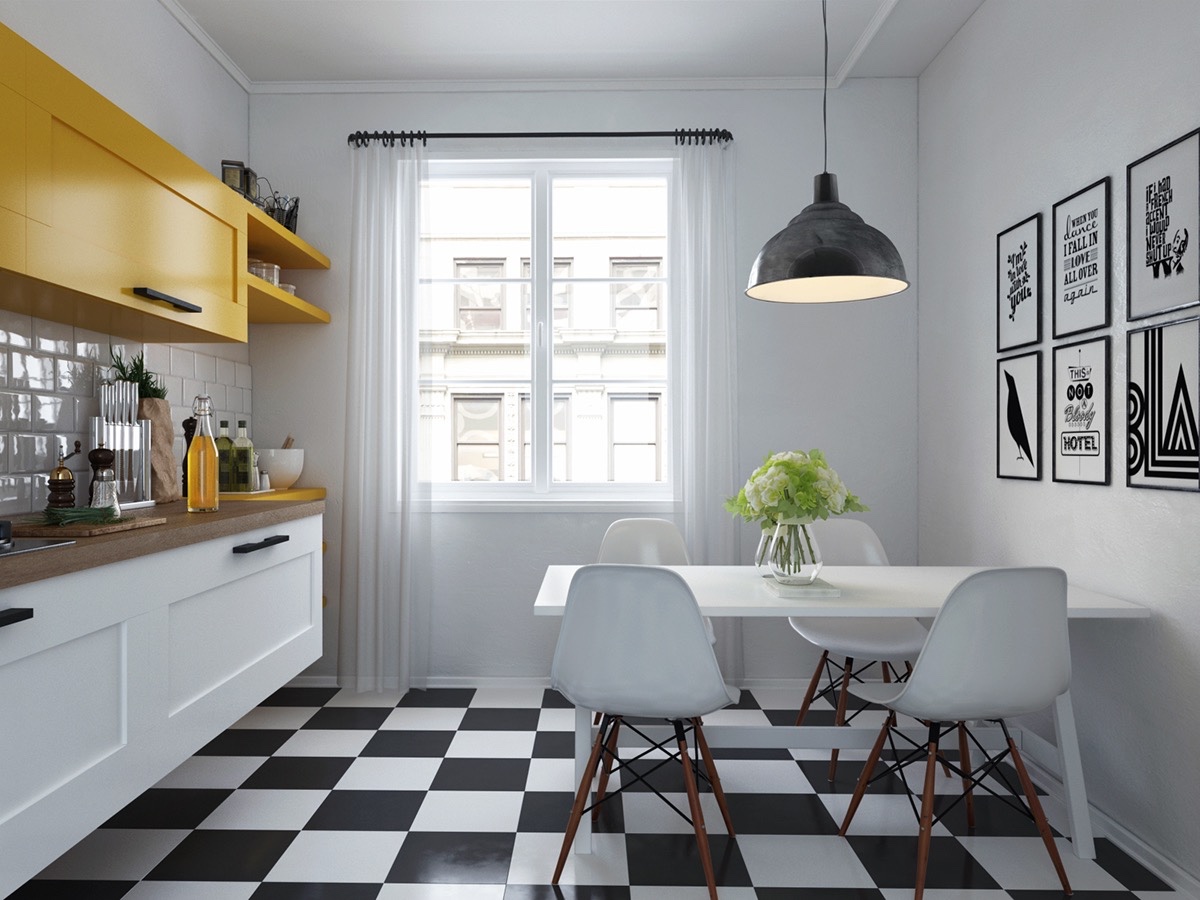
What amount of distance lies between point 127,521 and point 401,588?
1.68 meters

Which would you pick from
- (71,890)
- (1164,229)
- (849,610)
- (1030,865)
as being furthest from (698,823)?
(1164,229)

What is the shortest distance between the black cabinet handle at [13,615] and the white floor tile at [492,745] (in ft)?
5.61

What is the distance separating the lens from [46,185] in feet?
5.88

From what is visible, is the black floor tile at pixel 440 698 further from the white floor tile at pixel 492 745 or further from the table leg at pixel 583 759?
the table leg at pixel 583 759

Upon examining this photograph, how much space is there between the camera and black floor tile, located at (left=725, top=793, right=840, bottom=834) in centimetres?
229

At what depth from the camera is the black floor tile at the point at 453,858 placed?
2035mm

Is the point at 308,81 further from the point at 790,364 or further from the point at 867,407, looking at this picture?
the point at 867,407

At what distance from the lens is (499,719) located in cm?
323

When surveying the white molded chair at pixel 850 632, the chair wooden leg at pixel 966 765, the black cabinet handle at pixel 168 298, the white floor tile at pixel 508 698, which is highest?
the black cabinet handle at pixel 168 298

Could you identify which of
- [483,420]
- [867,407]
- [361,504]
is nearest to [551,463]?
[483,420]

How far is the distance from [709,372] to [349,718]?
2150 millimetres

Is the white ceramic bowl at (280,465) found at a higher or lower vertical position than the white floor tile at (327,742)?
higher

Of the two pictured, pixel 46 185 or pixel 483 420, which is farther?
pixel 483 420

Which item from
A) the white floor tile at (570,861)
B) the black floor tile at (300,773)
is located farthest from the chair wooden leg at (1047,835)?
the black floor tile at (300,773)
